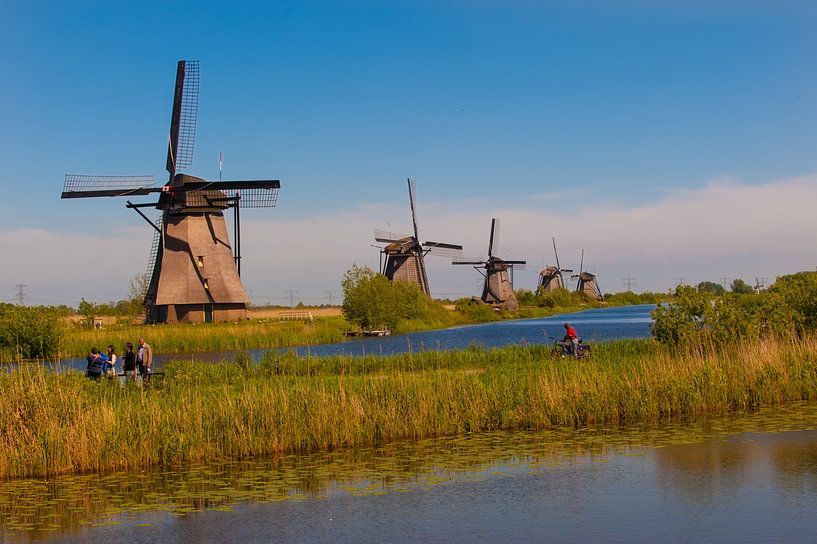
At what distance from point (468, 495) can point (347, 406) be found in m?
4.15

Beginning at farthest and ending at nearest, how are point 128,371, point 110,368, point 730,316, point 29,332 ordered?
point 29,332 → point 730,316 → point 128,371 → point 110,368

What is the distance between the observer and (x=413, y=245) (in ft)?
239

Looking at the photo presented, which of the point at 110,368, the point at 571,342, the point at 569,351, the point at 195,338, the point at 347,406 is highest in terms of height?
the point at 195,338

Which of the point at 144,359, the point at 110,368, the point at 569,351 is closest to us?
the point at 144,359

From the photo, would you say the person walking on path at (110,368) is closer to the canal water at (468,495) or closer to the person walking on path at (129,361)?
the person walking on path at (129,361)

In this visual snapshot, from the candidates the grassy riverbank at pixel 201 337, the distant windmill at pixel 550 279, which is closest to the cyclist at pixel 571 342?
the grassy riverbank at pixel 201 337

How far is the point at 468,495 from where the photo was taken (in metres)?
10.5

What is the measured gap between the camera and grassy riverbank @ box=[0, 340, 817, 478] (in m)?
12.5

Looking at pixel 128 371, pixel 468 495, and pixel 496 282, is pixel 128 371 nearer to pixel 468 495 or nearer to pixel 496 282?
pixel 468 495

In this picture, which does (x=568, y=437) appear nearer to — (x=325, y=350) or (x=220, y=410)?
(x=220, y=410)

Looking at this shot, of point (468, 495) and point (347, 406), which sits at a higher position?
point (347, 406)

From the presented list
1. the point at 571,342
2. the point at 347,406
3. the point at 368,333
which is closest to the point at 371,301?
the point at 368,333

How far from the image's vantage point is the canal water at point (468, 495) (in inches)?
356

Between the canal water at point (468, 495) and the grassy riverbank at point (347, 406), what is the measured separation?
1.60ft
